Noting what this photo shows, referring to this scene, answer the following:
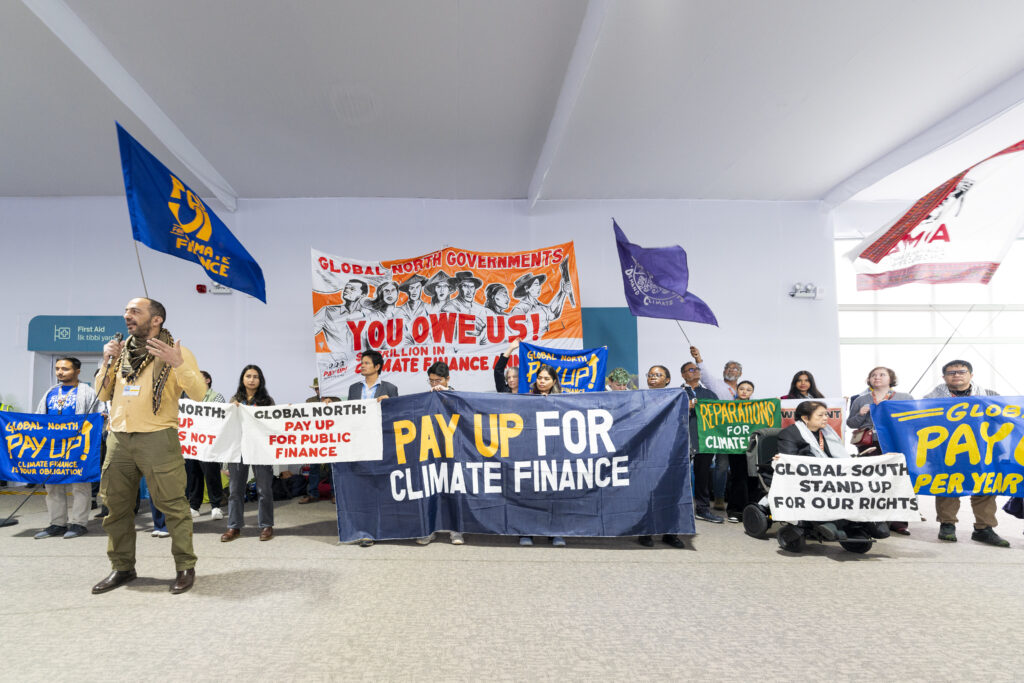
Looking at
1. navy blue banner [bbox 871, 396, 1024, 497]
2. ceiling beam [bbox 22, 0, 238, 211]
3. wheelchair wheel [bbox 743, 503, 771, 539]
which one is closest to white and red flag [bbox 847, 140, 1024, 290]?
navy blue banner [bbox 871, 396, 1024, 497]

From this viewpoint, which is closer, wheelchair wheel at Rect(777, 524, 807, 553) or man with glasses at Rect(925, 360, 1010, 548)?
wheelchair wheel at Rect(777, 524, 807, 553)

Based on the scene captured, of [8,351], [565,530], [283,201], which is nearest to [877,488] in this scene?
[565,530]

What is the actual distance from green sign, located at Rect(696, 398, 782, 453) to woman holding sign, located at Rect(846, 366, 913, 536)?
0.68m

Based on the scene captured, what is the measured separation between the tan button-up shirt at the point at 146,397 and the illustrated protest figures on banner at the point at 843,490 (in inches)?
160

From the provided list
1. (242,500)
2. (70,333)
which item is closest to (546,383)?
(242,500)

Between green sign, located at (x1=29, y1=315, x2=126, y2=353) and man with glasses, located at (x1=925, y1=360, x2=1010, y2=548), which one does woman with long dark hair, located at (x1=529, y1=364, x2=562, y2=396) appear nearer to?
man with glasses, located at (x1=925, y1=360, x2=1010, y2=548)

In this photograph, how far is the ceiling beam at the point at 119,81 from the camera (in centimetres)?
524

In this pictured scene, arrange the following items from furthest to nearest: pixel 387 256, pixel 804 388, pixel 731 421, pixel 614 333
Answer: pixel 387 256
pixel 614 333
pixel 804 388
pixel 731 421

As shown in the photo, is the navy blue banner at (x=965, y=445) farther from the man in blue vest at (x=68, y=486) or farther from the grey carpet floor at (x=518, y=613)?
the man in blue vest at (x=68, y=486)

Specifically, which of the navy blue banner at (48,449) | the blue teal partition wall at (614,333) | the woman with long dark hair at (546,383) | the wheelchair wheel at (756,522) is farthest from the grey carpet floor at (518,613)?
the blue teal partition wall at (614,333)

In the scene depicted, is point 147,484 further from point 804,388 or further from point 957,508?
point 804,388

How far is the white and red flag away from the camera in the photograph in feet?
16.0

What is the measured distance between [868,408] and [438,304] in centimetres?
501

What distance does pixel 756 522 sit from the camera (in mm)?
4785
